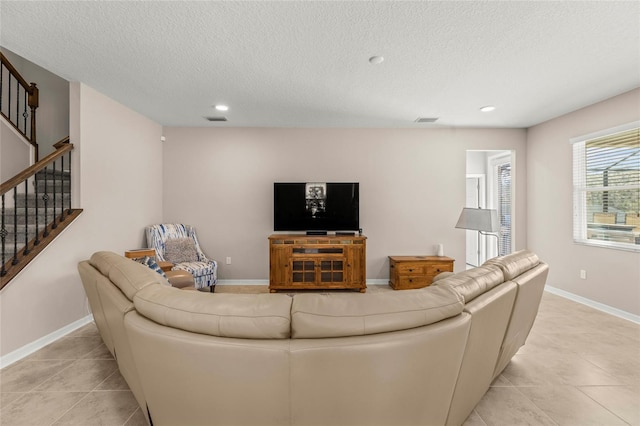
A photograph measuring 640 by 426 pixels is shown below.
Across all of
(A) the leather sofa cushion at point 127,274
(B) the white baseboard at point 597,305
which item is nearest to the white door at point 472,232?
(B) the white baseboard at point 597,305

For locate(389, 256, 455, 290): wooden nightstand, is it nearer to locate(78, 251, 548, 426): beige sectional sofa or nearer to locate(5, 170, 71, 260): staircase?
locate(78, 251, 548, 426): beige sectional sofa

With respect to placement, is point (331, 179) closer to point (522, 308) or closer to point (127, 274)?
point (522, 308)

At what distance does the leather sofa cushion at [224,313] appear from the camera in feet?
3.37

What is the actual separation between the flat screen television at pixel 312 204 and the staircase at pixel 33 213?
253 cm

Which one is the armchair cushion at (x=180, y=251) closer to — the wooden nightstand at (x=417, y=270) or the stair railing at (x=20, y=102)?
the stair railing at (x=20, y=102)

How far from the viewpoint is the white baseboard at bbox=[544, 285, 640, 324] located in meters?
3.03

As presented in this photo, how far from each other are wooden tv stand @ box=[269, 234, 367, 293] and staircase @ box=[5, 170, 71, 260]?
239 centimetres

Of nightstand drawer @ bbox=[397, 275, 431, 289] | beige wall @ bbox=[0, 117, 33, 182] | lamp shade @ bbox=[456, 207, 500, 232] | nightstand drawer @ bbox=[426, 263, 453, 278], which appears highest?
beige wall @ bbox=[0, 117, 33, 182]

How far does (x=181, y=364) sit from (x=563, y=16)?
10.0 feet

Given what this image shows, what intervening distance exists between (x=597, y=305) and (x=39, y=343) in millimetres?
6077

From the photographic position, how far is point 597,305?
133 inches

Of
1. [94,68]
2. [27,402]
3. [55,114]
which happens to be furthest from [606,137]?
[55,114]

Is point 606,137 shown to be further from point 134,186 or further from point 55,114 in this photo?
point 55,114

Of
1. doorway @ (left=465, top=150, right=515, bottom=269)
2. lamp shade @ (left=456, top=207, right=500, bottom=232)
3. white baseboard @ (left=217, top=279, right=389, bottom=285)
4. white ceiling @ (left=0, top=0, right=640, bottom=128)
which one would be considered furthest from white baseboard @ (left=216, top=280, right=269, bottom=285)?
doorway @ (left=465, top=150, right=515, bottom=269)
